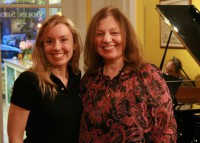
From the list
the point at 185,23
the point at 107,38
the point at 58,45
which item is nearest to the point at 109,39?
the point at 107,38

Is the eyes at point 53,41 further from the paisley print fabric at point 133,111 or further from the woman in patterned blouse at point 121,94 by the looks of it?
the paisley print fabric at point 133,111

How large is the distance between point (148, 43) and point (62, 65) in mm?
2575

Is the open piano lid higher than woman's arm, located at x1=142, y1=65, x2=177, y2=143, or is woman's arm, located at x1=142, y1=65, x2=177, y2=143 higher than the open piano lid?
the open piano lid

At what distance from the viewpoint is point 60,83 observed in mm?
1737

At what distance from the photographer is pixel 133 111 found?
1584mm

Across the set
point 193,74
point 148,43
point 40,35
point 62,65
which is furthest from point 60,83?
point 148,43

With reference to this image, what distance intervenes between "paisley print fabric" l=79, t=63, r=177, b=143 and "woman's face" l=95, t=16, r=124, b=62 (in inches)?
4.3

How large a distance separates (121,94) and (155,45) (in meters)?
2.71

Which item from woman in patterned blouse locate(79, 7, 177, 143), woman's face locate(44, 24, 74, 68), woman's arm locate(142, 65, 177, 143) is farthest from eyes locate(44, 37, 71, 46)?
woman's arm locate(142, 65, 177, 143)

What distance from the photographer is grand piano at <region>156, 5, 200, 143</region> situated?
2656 millimetres

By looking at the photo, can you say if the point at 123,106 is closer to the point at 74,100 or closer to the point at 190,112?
the point at 74,100

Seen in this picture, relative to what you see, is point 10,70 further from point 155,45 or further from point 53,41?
point 155,45

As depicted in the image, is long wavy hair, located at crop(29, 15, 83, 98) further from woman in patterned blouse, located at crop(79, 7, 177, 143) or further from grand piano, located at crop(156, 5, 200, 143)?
grand piano, located at crop(156, 5, 200, 143)

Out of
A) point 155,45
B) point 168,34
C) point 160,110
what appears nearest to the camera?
point 160,110
